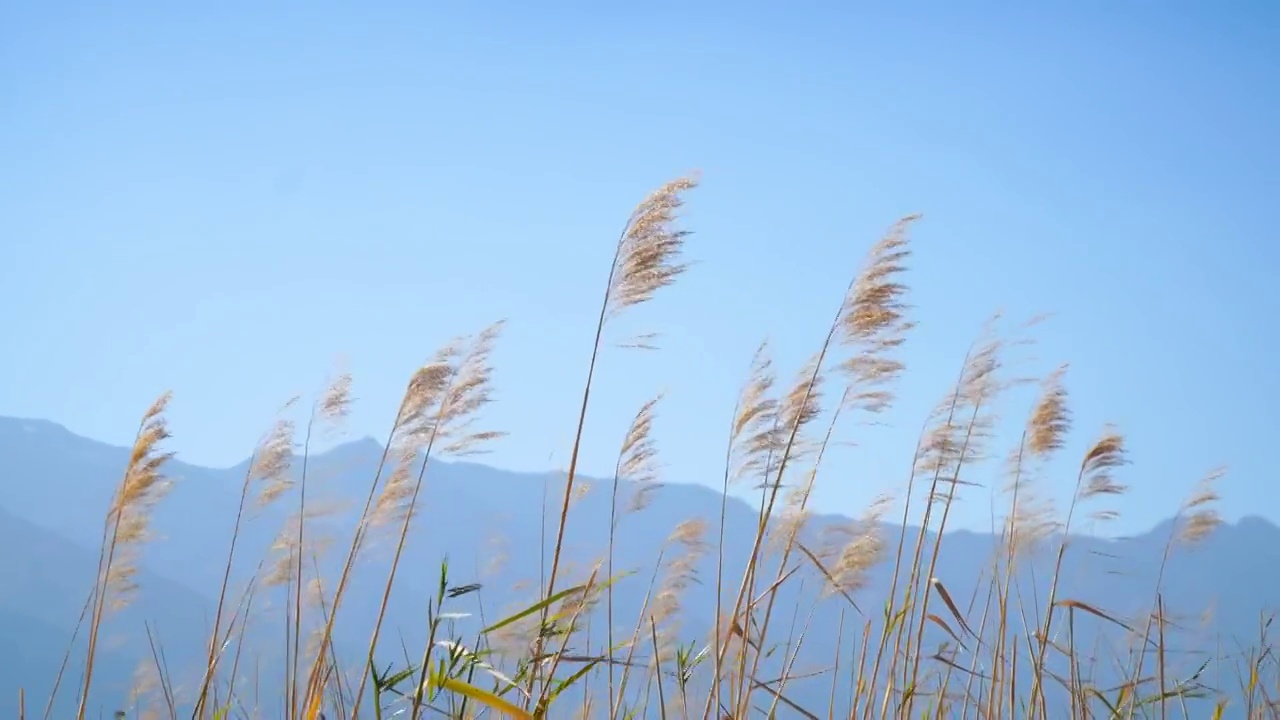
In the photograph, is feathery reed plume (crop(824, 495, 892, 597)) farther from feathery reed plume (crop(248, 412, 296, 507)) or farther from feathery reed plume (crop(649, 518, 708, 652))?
feathery reed plume (crop(248, 412, 296, 507))

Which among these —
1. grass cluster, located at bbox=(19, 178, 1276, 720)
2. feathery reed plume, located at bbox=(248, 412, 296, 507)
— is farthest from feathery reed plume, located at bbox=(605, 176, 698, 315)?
feathery reed plume, located at bbox=(248, 412, 296, 507)

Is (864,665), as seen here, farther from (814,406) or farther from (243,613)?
(243,613)

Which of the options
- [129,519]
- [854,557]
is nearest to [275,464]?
[129,519]

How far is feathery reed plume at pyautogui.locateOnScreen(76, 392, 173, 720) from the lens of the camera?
347 centimetres

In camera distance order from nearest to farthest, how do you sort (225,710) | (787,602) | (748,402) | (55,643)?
(225,710), (748,402), (55,643), (787,602)

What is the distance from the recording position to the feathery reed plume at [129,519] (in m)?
3.47

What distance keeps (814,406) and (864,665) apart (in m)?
0.74

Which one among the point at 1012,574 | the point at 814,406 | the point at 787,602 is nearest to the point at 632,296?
the point at 814,406

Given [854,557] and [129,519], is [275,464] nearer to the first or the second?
[129,519]

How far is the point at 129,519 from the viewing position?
3.73m

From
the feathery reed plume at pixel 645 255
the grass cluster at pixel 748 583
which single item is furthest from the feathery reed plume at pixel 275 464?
the feathery reed plume at pixel 645 255

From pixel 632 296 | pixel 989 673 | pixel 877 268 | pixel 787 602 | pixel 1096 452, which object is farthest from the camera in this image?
pixel 787 602

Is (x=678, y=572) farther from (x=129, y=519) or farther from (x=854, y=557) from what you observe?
(x=129, y=519)

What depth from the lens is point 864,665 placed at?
3.35 meters
